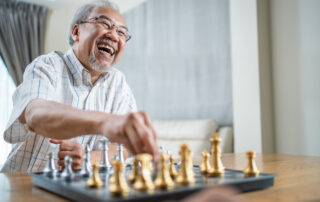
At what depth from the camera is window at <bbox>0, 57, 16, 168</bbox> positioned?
15.6ft

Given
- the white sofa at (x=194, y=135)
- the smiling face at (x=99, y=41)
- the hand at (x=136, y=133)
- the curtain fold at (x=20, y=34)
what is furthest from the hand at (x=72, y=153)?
the curtain fold at (x=20, y=34)

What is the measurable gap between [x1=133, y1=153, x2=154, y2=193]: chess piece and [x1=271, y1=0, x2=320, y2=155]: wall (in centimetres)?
232

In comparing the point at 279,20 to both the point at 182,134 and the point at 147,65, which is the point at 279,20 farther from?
the point at 147,65

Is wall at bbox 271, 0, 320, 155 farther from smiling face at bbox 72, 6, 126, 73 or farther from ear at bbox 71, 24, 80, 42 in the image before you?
ear at bbox 71, 24, 80, 42

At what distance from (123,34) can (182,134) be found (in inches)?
78.2

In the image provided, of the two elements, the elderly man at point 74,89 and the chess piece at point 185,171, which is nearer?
the chess piece at point 185,171

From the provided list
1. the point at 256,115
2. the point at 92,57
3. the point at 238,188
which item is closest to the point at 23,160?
the point at 92,57

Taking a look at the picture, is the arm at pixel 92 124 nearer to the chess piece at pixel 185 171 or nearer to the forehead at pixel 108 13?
the chess piece at pixel 185 171

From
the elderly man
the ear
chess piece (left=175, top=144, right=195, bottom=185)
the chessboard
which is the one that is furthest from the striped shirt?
chess piece (left=175, top=144, right=195, bottom=185)

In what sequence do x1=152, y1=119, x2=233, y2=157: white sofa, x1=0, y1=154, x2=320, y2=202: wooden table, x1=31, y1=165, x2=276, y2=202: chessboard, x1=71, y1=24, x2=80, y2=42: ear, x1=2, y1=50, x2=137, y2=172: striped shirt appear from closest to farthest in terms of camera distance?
1. x1=31, y1=165, x2=276, y2=202: chessboard
2. x1=0, y1=154, x2=320, y2=202: wooden table
3. x1=2, y1=50, x2=137, y2=172: striped shirt
4. x1=71, y1=24, x2=80, y2=42: ear
5. x1=152, y1=119, x2=233, y2=157: white sofa

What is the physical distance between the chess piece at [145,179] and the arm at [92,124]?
0.06 m

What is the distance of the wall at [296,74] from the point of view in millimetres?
2535

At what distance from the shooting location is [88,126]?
766 mm

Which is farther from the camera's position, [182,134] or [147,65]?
[147,65]
